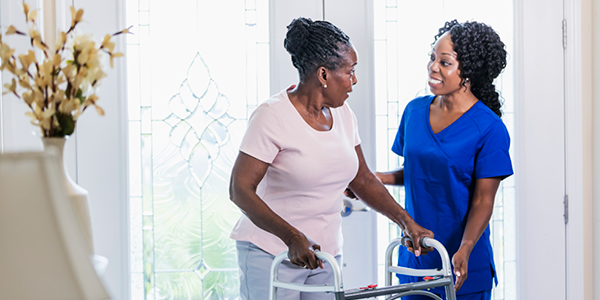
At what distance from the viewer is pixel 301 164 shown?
1326mm

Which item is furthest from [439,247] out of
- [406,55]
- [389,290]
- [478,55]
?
[406,55]

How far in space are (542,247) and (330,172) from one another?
3.58 feet

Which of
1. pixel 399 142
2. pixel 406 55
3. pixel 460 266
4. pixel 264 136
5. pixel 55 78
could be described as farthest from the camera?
pixel 406 55

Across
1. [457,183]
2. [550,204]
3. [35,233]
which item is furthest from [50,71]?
[550,204]

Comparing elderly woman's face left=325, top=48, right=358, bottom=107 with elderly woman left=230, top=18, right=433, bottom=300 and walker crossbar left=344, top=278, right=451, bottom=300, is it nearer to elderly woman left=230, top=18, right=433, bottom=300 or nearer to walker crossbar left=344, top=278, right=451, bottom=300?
elderly woman left=230, top=18, right=433, bottom=300

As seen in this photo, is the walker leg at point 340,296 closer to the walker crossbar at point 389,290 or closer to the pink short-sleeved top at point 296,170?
the walker crossbar at point 389,290

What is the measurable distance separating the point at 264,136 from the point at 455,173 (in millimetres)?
623

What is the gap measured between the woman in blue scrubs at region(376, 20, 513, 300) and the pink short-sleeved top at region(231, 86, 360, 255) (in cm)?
27

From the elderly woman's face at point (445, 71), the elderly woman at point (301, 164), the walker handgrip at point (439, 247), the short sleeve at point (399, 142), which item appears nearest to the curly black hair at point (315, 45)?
the elderly woman at point (301, 164)

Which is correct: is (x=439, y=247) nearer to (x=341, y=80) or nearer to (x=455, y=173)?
(x=455, y=173)

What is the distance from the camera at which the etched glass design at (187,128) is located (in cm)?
177

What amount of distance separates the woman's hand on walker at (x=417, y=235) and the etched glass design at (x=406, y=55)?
18.3 inches

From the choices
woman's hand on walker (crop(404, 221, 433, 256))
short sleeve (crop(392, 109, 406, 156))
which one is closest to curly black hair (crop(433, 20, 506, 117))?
short sleeve (crop(392, 109, 406, 156))

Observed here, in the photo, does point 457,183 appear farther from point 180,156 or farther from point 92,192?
point 92,192
